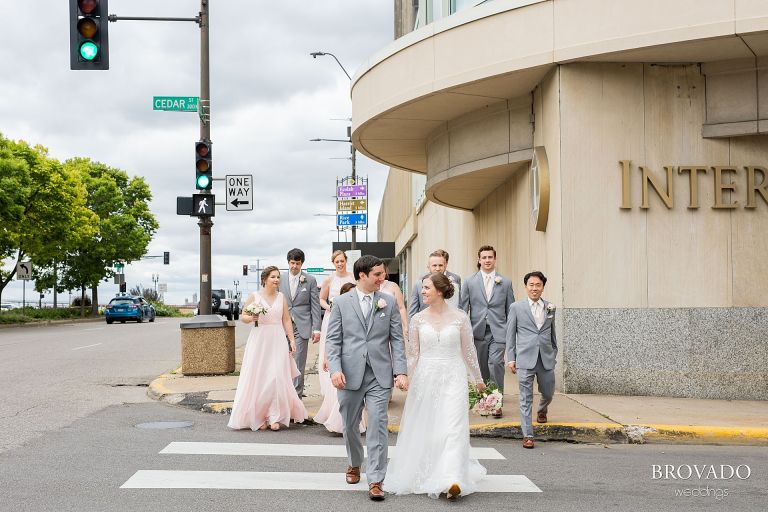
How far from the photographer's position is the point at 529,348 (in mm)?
8961

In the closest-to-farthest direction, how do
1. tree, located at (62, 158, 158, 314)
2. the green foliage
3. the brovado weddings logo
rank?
the brovado weddings logo → the green foliage → tree, located at (62, 158, 158, 314)

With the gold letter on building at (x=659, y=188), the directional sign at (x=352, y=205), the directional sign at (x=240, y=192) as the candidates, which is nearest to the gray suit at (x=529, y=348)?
the gold letter on building at (x=659, y=188)

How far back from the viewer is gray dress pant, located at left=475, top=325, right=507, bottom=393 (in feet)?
34.8

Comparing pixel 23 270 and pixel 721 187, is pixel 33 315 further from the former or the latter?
pixel 721 187

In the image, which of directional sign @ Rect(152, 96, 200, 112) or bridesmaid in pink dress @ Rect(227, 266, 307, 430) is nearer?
bridesmaid in pink dress @ Rect(227, 266, 307, 430)

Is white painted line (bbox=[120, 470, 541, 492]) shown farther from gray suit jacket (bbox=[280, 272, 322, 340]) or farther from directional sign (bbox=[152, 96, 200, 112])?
directional sign (bbox=[152, 96, 200, 112])

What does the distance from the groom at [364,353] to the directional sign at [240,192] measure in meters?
8.95

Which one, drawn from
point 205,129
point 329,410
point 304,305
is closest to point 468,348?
point 329,410

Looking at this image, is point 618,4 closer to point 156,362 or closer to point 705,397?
point 705,397

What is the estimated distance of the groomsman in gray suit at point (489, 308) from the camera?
1054 cm

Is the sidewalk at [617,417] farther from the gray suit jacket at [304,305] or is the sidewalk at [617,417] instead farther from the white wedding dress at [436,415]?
the white wedding dress at [436,415]

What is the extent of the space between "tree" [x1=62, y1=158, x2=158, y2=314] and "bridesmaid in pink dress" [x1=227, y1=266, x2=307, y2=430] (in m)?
50.3

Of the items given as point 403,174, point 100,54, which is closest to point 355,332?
point 100,54

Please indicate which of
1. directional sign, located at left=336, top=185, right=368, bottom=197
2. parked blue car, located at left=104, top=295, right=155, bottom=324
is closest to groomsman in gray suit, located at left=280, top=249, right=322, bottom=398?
directional sign, located at left=336, top=185, right=368, bottom=197
